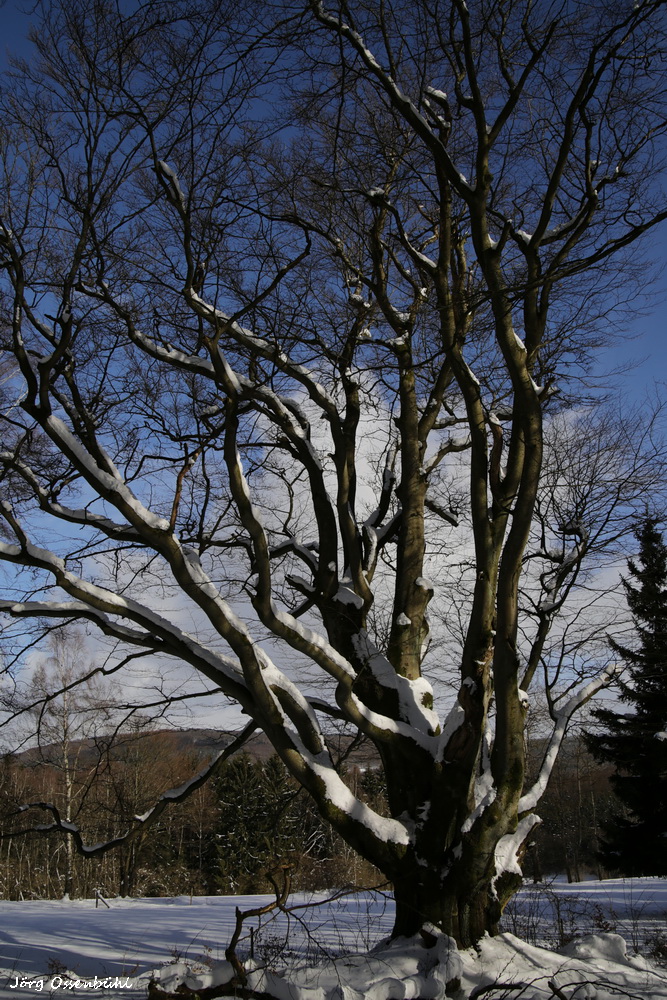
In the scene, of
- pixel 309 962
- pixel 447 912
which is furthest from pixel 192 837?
pixel 447 912

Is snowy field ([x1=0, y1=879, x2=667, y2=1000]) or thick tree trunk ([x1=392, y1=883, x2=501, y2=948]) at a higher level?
thick tree trunk ([x1=392, y1=883, x2=501, y2=948])

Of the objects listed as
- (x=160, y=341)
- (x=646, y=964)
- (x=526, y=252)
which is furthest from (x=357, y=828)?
(x=526, y=252)

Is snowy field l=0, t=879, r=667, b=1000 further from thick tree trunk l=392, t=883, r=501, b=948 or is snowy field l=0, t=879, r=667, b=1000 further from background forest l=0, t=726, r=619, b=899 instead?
background forest l=0, t=726, r=619, b=899
